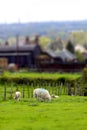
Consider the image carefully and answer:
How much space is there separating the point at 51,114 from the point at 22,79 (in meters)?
36.6

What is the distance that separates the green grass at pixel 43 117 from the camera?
73.1 ft

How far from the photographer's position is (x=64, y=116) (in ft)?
82.8

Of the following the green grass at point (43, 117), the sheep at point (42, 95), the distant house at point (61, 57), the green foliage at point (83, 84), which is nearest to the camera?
the green grass at point (43, 117)

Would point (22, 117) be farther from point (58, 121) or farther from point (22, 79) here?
point (22, 79)

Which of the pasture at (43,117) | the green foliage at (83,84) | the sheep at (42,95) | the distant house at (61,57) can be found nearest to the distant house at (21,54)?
the distant house at (61,57)

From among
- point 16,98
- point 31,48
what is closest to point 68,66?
point 31,48

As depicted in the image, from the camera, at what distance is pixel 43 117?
81.8ft

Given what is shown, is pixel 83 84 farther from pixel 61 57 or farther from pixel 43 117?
pixel 61 57

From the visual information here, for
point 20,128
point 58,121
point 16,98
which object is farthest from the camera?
point 16,98

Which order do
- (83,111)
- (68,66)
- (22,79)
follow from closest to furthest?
(83,111) < (22,79) < (68,66)

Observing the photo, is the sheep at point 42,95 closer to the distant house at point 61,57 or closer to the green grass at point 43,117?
the green grass at point 43,117

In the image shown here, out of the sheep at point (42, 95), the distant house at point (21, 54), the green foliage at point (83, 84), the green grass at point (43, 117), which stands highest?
the distant house at point (21, 54)

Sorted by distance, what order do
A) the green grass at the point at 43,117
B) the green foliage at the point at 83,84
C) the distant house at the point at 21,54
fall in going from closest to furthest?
the green grass at the point at 43,117, the green foliage at the point at 83,84, the distant house at the point at 21,54

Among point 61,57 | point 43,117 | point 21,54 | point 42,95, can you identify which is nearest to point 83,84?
point 42,95
